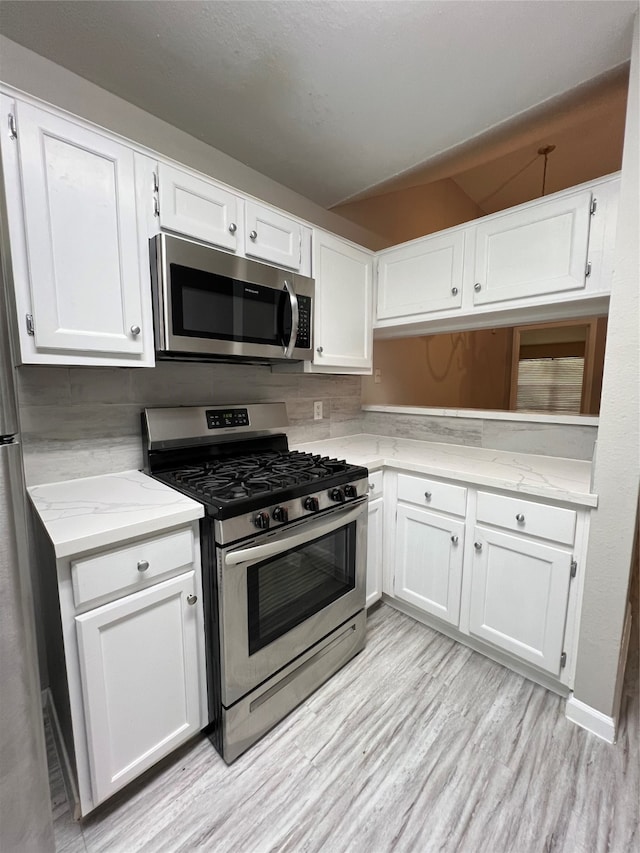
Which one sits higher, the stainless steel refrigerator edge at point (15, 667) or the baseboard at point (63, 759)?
the stainless steel refrigerator edge at point (15, 667)

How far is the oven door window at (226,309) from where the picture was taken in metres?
1.38

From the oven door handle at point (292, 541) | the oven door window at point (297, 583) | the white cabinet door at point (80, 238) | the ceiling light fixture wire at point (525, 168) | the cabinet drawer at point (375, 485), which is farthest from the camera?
the ceiling light fixture wire at point (525, 168)

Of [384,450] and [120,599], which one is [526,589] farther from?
[120,599]

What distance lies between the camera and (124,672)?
109cm

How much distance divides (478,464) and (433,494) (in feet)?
0.92

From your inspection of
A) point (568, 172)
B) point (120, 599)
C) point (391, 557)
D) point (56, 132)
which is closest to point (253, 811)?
point (120, 599)

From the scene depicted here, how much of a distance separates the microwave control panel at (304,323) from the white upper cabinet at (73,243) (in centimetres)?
70

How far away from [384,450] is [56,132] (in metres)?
1.95

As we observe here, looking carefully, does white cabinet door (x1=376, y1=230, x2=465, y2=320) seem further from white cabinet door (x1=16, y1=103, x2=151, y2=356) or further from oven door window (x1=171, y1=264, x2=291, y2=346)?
white cabinet door (x1=16, y1=103, x2=151, y2=356)

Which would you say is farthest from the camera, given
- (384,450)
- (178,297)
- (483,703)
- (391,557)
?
(384,450)

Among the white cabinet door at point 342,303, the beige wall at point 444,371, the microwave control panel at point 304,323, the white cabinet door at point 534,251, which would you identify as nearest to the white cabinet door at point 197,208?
the microwave control panel at point 304,323

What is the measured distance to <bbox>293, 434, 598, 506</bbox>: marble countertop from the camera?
1481 mm

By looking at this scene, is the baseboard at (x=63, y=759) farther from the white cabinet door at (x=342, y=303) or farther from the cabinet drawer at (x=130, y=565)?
the white cabinet door at (x=342, y=303)

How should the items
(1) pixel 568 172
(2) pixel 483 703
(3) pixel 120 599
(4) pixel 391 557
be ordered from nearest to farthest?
(3) pixel 120 599, (2) pixel 483 703, (4) pixel 391 557, (1) pixel 568 172
